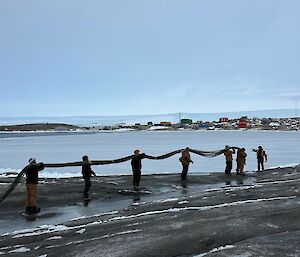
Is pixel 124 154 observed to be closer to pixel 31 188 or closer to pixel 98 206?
pixel 98 206

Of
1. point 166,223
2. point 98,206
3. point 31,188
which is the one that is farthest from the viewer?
point 98,206

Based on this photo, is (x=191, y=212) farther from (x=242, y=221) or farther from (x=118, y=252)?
(x=118, y=252)

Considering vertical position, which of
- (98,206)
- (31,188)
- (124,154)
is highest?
(31,188)

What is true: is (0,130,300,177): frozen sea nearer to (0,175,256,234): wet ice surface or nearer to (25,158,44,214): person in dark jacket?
(0,175,256,234): wet ice surface

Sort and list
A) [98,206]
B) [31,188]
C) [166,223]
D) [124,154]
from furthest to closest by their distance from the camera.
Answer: [124,154]
[98,206]
[31,188]
[166,223]

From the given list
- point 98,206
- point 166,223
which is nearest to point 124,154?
point 98,206

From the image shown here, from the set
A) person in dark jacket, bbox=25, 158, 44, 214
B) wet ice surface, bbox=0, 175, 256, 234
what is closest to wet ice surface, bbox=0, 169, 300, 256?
wet ice surface, bbox=0, 175, 256, 234

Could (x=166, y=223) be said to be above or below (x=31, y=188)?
below

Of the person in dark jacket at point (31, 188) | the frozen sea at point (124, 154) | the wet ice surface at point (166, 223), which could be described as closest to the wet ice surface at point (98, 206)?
the wet ice surface at point (166, 223)

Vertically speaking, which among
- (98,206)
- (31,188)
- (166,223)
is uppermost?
(31,188)

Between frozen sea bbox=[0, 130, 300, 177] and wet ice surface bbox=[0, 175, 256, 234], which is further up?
wet ice surface bbox=[0, 175, 256, 234]

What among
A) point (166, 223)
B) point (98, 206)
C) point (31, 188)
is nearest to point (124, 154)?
point (98, 206)

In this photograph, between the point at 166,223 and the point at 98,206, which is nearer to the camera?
the point at 166,223

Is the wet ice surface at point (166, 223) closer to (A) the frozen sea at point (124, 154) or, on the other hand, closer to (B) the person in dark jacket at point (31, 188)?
(B) the person in dark jacket at point (31, 188)
